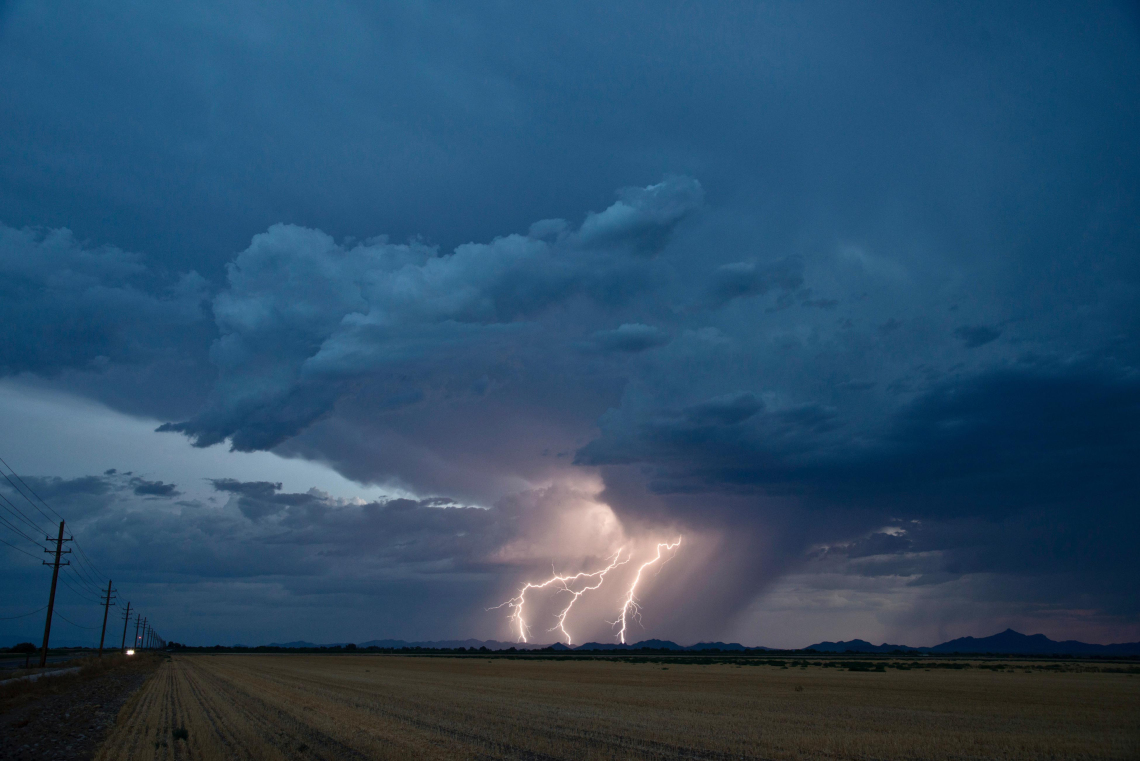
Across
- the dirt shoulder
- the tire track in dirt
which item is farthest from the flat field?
the dirt shoulder

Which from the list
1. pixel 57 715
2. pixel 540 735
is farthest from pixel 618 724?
pixel 57 715

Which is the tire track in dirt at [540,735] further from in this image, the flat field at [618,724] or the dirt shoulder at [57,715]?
the dirt shoulder at [57,715]

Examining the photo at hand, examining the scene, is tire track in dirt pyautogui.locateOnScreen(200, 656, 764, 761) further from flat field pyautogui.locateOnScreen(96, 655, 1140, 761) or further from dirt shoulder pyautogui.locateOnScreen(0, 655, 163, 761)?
dirt shoulder pyautogui.locateOnScreen(0, 655, 163, 761)

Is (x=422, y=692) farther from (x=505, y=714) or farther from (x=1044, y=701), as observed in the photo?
(x=1044, y=701)

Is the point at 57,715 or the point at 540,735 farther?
the point at 57,715

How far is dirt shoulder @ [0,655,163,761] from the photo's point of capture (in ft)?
66.6

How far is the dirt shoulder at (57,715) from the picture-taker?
20.3 metres

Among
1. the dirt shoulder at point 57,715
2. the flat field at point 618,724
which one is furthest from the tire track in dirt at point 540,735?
the dirt shoulder at point 57,715

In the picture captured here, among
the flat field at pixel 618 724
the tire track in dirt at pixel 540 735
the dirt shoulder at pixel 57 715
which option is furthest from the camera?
the dirt shoulder at pixel 57 715

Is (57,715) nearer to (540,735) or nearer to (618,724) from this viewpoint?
(540,735)

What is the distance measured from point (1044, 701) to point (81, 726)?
147 ft

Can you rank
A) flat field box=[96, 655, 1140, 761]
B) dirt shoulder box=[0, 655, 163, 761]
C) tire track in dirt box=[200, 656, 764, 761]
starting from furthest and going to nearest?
1. dirt shoulder box=[0, 655, 163, 761]
2. flat field box=[96, 655, 1140, 761]
3. tire track in dirt box=[200, 656, 764, 761]

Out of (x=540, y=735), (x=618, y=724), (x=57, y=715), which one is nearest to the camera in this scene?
(x=540, y=735)

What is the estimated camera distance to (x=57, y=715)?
96.6 ft
